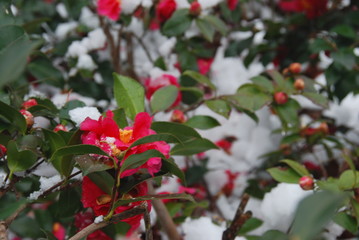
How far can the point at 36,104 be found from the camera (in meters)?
0.86

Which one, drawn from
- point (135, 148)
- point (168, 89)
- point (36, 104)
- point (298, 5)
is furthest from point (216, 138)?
point (135, 148)

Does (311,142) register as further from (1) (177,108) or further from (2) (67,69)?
(2) (67,69)

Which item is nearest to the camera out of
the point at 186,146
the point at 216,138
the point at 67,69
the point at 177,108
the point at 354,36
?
the point at 186,146

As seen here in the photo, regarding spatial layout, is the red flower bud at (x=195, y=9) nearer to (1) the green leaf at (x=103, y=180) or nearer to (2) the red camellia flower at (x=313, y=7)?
(2) the red camellia flower at (x=313, y=7)

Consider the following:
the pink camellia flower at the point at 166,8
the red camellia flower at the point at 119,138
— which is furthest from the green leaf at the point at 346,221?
the pink camellia flower at the point at 166,8

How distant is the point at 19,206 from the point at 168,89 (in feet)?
1.42

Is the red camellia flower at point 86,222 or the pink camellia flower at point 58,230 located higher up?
the red camellia flower at point 86,222

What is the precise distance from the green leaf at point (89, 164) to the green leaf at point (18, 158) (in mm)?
76

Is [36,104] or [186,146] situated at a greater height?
[36,104]

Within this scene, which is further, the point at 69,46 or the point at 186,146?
the point at 69,46

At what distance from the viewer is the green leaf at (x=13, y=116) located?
2.21 ft

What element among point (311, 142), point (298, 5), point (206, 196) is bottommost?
point (206, 196)

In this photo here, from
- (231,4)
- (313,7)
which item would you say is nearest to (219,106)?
(231,4)

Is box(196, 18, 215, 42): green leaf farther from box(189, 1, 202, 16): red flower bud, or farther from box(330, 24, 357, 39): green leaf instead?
box(330, 24, 357, 39): green leaf
